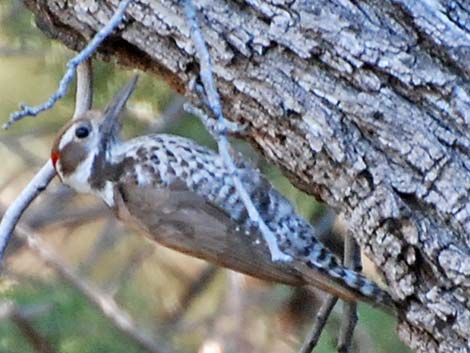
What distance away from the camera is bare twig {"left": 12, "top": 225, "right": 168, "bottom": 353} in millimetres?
4492

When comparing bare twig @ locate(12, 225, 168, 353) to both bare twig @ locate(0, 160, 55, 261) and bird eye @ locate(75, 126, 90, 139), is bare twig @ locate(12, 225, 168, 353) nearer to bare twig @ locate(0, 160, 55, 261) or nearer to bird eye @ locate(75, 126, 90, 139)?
bird eye @ locate(75, 126, 90, 139)

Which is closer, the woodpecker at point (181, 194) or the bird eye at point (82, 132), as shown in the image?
the woodpecker at point (181, 194)

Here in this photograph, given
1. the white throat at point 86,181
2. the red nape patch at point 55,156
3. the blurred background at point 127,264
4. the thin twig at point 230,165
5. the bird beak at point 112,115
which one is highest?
the thin twig at point 230,165

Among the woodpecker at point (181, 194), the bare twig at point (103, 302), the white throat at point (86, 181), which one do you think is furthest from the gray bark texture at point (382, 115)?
the bare twig at point (103, 302)

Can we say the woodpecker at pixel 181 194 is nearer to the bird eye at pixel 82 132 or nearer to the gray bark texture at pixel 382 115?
the bird eye at pixel 82 132

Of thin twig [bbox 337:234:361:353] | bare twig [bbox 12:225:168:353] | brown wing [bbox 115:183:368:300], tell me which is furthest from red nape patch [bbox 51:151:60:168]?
thin twig [bbox 337:234:361:353]

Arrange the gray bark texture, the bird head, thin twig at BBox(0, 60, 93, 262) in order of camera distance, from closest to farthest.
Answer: the gray bark texture → thin twig at BBox(0, 60, 93, 262) → the bird head

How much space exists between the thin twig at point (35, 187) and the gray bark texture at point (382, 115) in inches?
20.6

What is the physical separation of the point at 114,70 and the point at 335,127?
1.55 metres

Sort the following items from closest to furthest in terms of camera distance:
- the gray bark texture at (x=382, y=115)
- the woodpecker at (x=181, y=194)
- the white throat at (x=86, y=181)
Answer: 1. the gray bark texture at (x=382, y=115)
2. the woodpecker at (x=181, y=194)
3. the white throat at (x=86, y=181)

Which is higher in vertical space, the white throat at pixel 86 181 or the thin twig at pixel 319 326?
the thin twig at pixel 319 326

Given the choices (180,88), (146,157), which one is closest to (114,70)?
(146,157)

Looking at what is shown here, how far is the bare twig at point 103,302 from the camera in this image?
4.49 metres

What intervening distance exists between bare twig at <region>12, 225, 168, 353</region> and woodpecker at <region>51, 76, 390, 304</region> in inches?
18.4
